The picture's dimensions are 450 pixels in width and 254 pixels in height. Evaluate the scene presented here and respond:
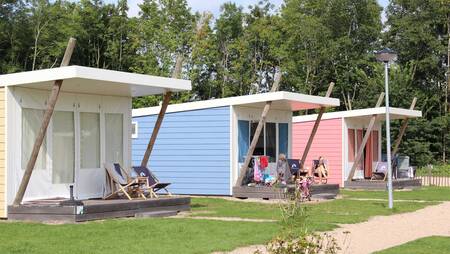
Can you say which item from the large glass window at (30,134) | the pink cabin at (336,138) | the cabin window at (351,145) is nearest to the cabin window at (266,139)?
the pink cabin at (336,138)

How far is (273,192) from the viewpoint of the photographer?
51.2 feet

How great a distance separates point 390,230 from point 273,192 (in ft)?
18.0

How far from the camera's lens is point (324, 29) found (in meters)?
38.2

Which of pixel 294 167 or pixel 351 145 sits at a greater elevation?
pixel 351 145

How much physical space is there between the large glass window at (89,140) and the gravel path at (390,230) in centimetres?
500

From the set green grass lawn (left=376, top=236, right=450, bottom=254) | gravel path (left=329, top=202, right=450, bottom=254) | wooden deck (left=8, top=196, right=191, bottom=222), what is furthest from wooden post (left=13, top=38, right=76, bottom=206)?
green grass lawn (left=376, top=236, right=450, bottom=254)

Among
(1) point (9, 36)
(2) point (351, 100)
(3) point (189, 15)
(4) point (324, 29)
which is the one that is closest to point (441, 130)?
(2) point (351, 100)

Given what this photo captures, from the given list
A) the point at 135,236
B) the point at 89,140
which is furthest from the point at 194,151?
the point at 135,236

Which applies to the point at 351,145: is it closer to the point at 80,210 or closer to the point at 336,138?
the point at 336,138

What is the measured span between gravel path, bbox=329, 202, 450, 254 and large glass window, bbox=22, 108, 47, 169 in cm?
516

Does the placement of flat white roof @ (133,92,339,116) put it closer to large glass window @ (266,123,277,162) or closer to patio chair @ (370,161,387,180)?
large glass window @ (266,123,277,162)

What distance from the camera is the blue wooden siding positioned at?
1705cm

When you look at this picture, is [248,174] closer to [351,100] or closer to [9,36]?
[9,36]

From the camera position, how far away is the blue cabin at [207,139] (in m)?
17.0
